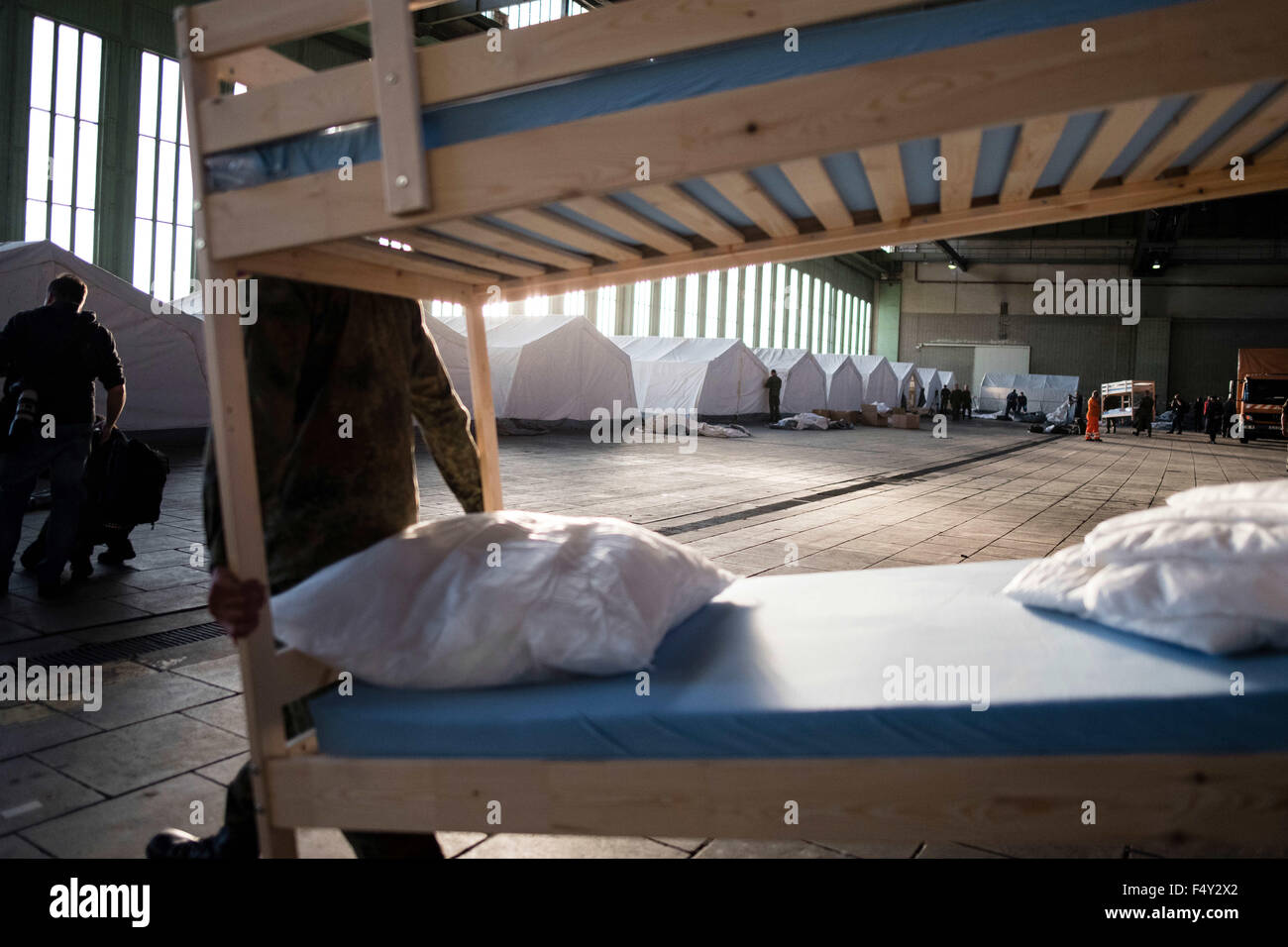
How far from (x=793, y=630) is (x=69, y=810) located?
2.16 meters

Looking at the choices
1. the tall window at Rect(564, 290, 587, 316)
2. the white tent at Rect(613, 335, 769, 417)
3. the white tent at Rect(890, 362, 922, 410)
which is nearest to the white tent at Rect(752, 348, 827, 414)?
the white tent at Rect(613, 335, 769, 417)

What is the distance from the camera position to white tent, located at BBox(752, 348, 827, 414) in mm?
27141

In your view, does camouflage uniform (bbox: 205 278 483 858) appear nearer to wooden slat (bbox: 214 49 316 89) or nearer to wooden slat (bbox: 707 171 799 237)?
wooden slat (bbox: 214 49 316 89)

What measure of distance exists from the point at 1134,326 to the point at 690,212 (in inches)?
1793

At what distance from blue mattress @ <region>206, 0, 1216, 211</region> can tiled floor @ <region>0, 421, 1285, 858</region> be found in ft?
5.75

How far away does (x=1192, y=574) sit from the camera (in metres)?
2.03

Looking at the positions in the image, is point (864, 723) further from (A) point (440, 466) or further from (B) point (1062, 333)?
(B) point (1062, 333)

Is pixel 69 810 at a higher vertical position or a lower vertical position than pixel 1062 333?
lower

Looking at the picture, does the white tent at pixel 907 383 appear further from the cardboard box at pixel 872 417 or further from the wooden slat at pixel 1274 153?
the wooden slat at pixel 1274 153

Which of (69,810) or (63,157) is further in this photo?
(63,157)

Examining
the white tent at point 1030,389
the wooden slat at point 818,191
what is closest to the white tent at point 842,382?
the white tent at point 1030,389

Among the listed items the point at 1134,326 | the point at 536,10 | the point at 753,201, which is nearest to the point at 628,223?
the point at 753,201
